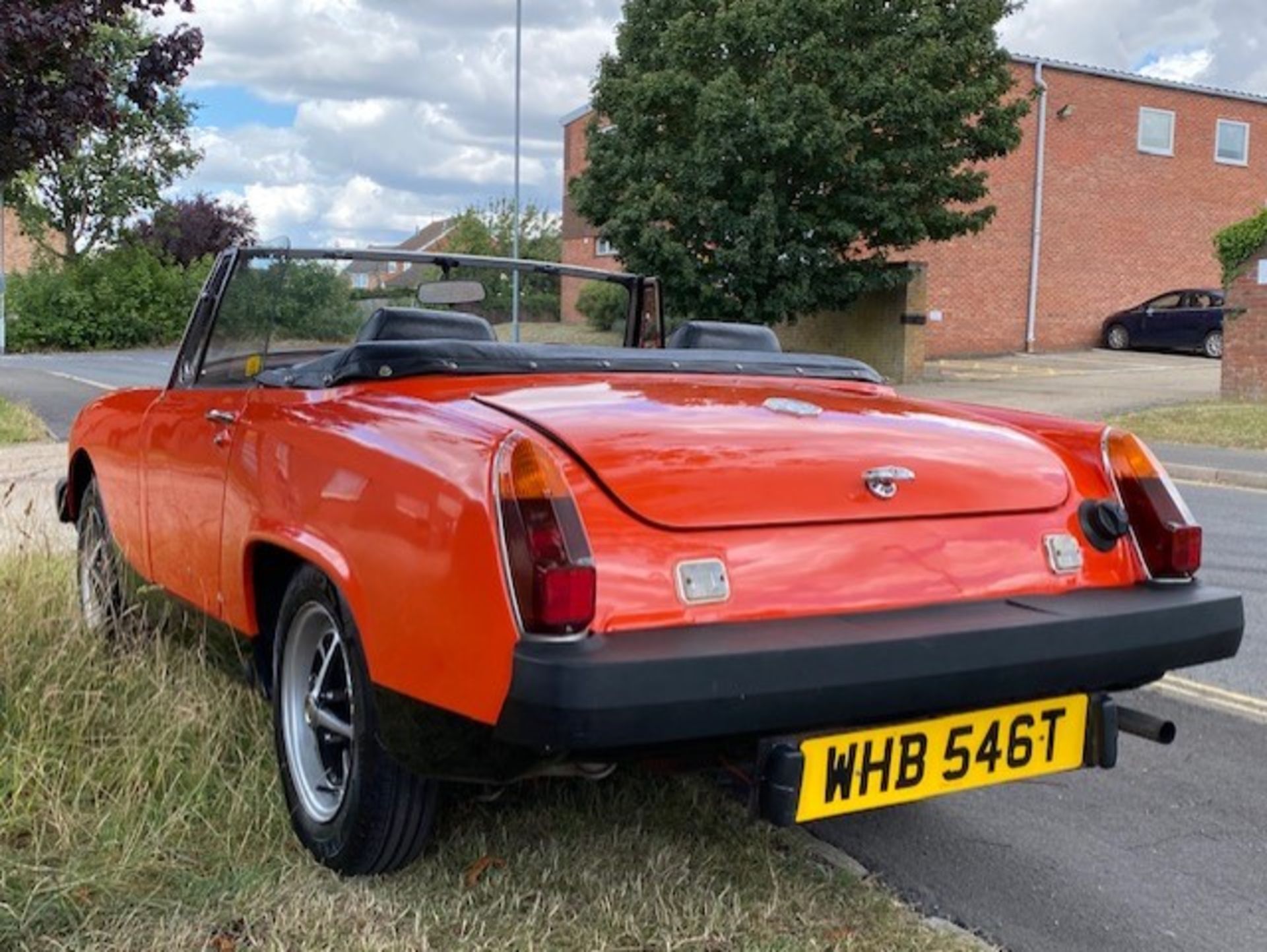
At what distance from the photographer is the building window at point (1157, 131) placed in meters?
30.7

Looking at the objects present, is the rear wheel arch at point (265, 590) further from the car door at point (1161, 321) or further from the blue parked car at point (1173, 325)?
the car door at point (1161, 321)

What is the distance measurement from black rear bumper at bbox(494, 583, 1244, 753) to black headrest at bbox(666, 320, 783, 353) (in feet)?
5.26

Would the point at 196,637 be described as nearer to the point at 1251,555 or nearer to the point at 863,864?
the point at 863,864

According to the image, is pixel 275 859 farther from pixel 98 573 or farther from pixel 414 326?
pixel 98 573

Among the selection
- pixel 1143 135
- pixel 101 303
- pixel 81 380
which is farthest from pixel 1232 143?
pixel 101 303

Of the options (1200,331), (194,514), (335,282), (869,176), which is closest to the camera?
(194,514)

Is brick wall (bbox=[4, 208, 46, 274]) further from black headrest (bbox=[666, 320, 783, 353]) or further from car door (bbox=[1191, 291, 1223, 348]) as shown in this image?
black headrest (bbox=[666, 320, 783, 353])

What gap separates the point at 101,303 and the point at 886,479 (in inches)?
1716

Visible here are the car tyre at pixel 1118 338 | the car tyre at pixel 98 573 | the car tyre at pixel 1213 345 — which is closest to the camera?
the car tyre at pixel 98 573

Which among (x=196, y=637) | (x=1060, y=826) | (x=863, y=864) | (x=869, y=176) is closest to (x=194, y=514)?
(x=196, y=637)

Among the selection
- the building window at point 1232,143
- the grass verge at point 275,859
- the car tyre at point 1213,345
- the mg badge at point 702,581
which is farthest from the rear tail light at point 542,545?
the building window at point 1232,143

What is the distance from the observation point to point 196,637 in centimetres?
347

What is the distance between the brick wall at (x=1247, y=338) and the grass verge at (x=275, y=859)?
1573cm

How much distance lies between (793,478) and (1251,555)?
19.7 ft
